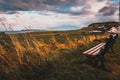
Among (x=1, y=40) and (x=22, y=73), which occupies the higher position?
(x=1, y=40)

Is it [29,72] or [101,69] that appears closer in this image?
[29,72]

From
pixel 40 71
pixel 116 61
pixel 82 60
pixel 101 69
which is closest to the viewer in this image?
pixel 40 71

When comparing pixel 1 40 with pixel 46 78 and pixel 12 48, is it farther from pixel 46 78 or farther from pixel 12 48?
pixel 46 78

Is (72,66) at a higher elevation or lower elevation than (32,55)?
lower

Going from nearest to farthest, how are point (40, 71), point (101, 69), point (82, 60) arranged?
point (40, 71) < point (101, 69) < point (82, 60)

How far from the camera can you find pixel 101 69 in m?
10.3

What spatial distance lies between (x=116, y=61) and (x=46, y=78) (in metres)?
5.14

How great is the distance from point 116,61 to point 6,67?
6.08 metres

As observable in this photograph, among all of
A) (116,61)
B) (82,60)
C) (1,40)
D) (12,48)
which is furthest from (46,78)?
(116,61)

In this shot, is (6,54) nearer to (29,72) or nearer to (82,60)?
(29,72)

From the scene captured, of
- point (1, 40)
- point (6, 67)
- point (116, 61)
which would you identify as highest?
point (1, 40)

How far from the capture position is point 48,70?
9.25m

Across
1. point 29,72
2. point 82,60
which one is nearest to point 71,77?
point 29,72

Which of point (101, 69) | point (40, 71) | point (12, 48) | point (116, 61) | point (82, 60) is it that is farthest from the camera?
point (116, 61)
